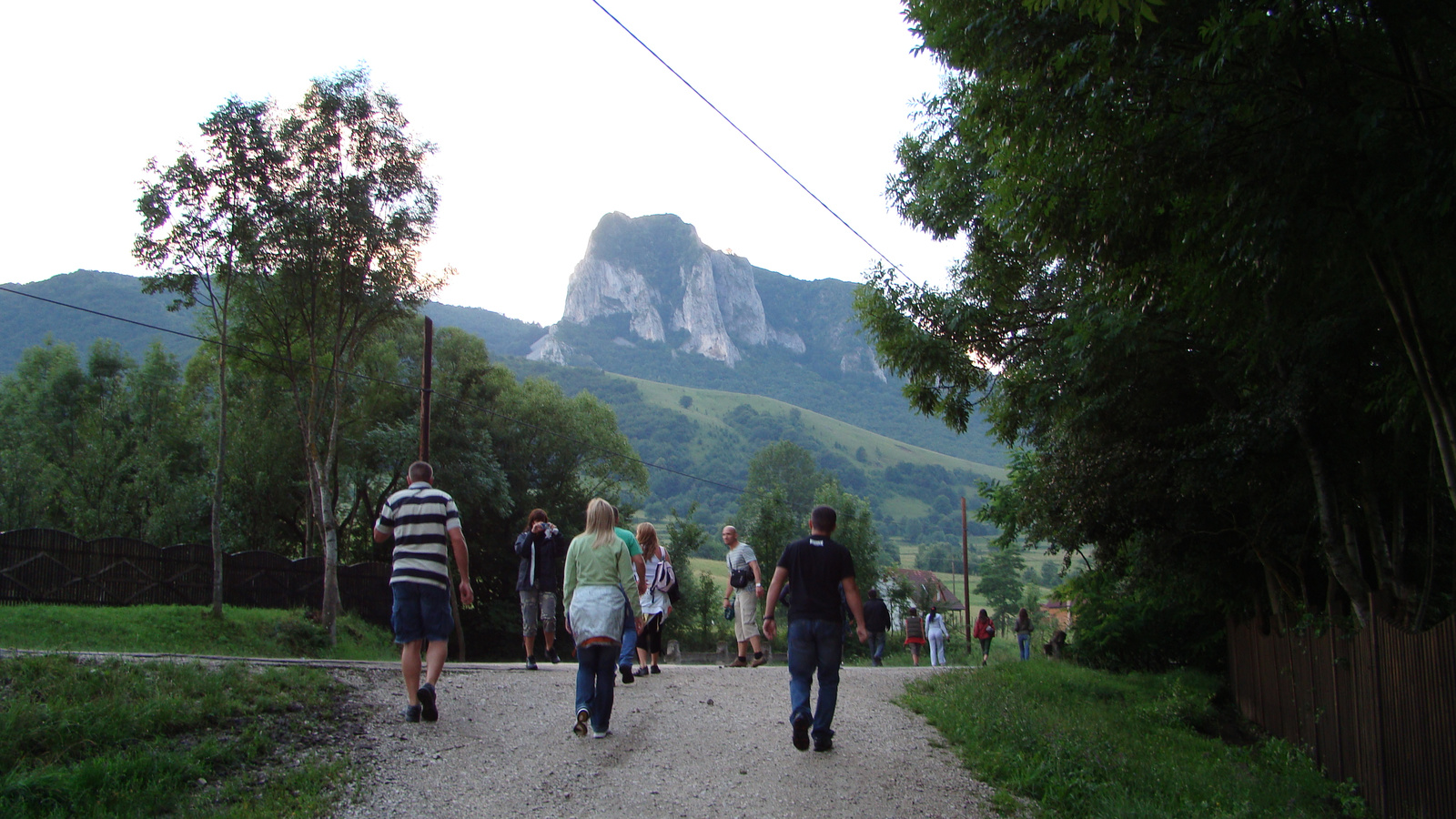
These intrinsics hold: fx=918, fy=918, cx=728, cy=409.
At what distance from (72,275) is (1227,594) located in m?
104

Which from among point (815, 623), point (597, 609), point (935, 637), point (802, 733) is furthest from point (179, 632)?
point (935, 637)

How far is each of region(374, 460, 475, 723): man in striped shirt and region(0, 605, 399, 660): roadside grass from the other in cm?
760

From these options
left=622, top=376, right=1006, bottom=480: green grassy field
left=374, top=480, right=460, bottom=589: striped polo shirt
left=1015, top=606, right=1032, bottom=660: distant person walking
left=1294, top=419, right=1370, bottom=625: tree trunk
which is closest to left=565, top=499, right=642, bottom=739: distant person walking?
left=374, top=480, right=460, bottom=589: striped polo shirt

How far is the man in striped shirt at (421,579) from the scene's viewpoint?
6516 mm

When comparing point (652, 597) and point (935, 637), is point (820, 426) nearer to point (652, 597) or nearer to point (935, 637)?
point (935, 637)

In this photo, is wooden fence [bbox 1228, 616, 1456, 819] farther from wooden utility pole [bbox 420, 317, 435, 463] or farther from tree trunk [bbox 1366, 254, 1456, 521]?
wooden utility pole [bbox 420, 317, 435, 463]

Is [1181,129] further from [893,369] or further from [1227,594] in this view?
[1227,594]

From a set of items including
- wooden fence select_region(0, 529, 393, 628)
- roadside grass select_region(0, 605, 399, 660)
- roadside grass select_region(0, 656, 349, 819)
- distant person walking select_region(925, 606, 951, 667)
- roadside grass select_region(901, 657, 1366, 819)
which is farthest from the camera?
distant person walking select_region(925, 606, 951, 667)

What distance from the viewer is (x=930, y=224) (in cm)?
1263

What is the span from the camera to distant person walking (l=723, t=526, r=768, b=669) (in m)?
11.4

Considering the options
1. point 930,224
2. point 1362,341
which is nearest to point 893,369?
point 930,224

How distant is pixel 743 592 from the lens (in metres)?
11.9

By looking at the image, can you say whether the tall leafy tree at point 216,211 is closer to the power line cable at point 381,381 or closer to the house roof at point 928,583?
the power line cable at point 381,381

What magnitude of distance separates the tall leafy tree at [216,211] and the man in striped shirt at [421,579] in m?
13.1
